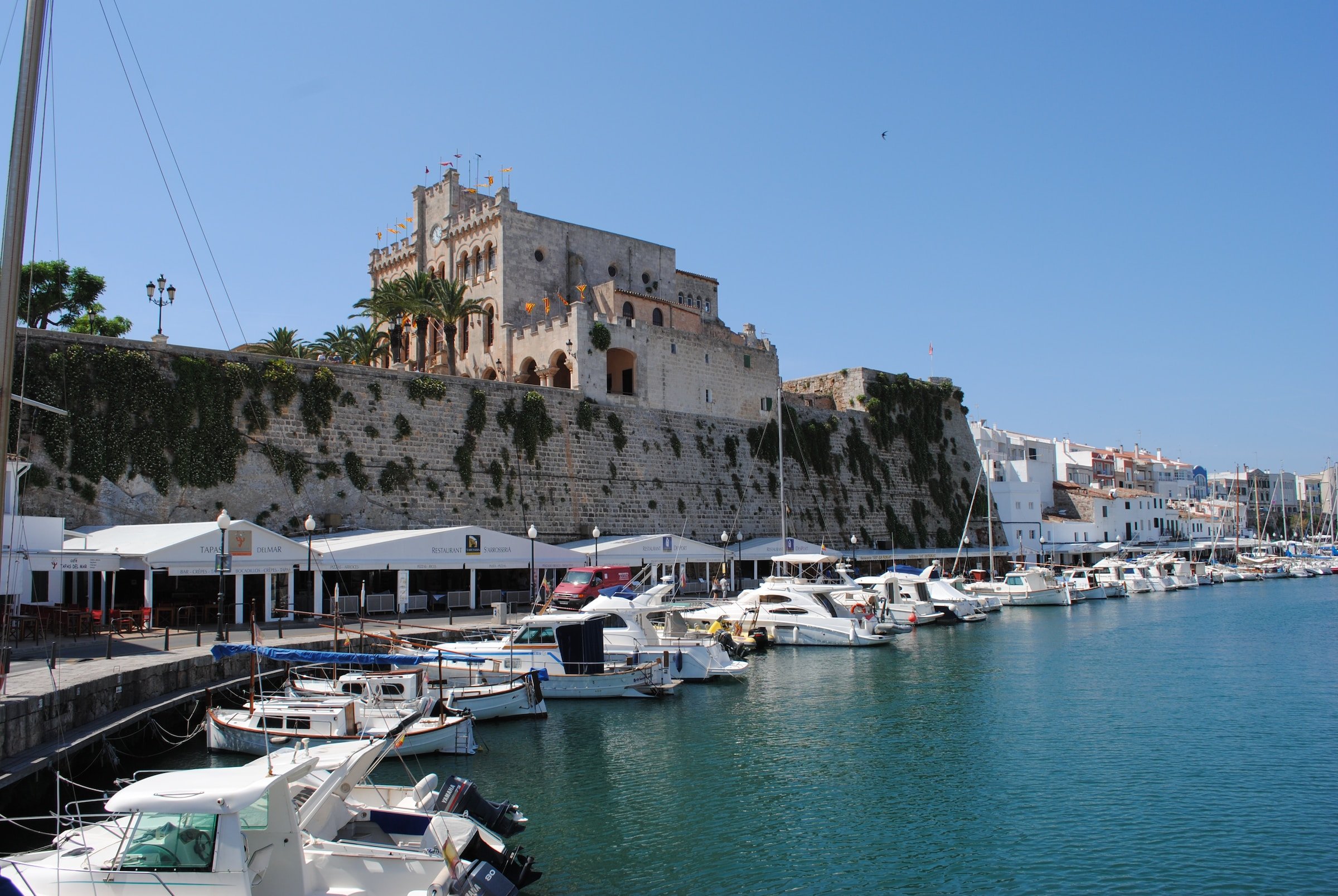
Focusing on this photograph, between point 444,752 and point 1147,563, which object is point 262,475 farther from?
point 1147,563

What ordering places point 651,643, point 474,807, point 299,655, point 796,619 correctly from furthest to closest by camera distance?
1. point 796,619
2. point 651,643
3. point 299,655
4. point 474,807

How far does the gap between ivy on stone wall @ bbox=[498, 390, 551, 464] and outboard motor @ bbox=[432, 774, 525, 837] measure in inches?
1030

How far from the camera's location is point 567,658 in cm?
2269

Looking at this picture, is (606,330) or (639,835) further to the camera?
(606,330)

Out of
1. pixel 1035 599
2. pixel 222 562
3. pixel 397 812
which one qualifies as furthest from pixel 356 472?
pixel 1035 599

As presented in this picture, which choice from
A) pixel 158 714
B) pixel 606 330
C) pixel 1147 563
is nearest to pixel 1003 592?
pixel 1147 563

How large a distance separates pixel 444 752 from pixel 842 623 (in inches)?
664

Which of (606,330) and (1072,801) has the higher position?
(606,330)

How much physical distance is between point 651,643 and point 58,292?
105 ft

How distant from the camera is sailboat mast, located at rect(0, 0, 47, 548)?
10.1 meters

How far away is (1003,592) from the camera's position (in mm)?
49062

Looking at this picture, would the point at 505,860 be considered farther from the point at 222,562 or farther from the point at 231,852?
the point at 222,562

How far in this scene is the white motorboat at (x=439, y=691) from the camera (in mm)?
18547

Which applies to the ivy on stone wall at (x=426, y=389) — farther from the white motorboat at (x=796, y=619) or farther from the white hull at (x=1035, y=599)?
the white hull at (x=1035, y=599)
